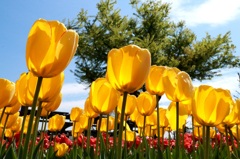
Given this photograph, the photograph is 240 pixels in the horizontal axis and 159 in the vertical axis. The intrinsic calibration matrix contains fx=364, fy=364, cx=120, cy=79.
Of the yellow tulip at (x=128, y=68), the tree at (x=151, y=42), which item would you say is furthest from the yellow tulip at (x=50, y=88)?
the tree at (x=151, y=42)

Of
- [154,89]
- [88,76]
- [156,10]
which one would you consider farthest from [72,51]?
[156,10]

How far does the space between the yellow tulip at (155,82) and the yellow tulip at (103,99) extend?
287mm

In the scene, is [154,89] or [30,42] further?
[154,89]

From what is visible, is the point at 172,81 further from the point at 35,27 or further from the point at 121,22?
the point at 121,22

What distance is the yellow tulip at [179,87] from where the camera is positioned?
1.68 meters

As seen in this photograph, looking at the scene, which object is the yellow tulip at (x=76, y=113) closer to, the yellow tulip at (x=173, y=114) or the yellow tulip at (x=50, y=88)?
the yellow tulip at (x=173, y=114)

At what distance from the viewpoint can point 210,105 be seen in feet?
4.59

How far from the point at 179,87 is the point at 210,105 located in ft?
0.99

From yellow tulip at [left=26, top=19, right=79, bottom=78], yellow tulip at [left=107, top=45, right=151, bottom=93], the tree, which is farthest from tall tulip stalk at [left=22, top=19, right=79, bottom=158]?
the tree

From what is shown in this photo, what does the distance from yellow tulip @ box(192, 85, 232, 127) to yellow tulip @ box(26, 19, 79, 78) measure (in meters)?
0.55

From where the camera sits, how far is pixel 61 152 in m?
2.80

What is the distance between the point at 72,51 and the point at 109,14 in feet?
94.7

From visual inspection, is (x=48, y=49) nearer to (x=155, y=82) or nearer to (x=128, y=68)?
(x=128, y=68)

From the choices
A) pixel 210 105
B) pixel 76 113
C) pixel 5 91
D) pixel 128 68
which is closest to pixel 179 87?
pixel 210 105
